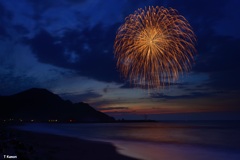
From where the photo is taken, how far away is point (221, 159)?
31.6 meters

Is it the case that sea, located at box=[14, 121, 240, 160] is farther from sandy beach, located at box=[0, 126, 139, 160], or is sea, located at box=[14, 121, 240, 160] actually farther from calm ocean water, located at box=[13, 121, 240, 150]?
sandy beach, located at box=[0, 126, 139, 160]

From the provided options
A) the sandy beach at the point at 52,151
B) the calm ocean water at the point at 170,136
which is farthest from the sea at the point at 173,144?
the sandy beach at the point at 52,151

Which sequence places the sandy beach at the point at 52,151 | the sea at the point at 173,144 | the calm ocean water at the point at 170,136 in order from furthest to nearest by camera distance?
1. the calm ocean water at the point at 170,136
2. the sea at the point at 173,144
3. the sandy beach at the point at 52,151

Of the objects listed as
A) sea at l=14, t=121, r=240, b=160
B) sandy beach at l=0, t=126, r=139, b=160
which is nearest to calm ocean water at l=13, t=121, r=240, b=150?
sea at l=14, t=121, r=240, b=160

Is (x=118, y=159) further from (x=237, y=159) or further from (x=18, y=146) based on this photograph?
(x=237, y=159)

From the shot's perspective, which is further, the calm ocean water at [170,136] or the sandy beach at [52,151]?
the calm ocean water at [170,136]

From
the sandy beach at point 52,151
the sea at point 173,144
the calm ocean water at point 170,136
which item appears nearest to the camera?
the sandy beach at point 52,151

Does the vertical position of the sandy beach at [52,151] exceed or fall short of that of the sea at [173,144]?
it exceeds it

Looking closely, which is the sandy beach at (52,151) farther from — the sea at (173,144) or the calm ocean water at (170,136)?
the calm ocean water at (170,136)

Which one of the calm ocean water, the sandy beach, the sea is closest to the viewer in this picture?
the sandy beach

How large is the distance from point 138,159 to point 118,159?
9.31ft

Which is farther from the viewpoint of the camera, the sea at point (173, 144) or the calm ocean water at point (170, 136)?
the calm ocean water at point (170, 136)

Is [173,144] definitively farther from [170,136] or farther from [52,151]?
[52,151]

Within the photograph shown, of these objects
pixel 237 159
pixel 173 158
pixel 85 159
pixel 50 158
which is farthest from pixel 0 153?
pixel 237 159
